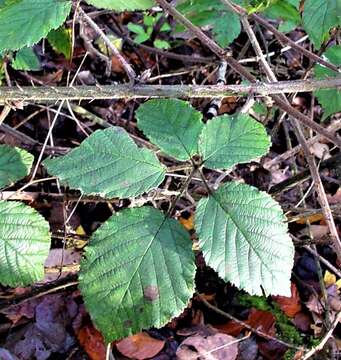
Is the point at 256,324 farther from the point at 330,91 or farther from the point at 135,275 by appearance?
the point at 135,275

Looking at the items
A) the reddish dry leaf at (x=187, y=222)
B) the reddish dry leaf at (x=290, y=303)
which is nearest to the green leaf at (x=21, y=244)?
the reddish dry leaf at (x=187, y=222)

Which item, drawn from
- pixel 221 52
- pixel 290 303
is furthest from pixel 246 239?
pixel 290 303

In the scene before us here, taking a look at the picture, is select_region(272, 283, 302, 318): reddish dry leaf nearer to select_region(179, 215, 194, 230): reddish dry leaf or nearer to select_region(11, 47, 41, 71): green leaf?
select_region(179, 215, 194, 230): reddish dry leaf

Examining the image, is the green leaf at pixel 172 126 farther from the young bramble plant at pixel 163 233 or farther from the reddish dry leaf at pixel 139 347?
the reddish dry leaf at pixel 139 347

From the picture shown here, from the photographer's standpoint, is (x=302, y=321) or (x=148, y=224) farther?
(x=302, y=321)

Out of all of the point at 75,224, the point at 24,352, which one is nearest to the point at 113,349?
the point at 24,352

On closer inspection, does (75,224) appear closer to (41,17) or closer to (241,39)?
(41,17)
